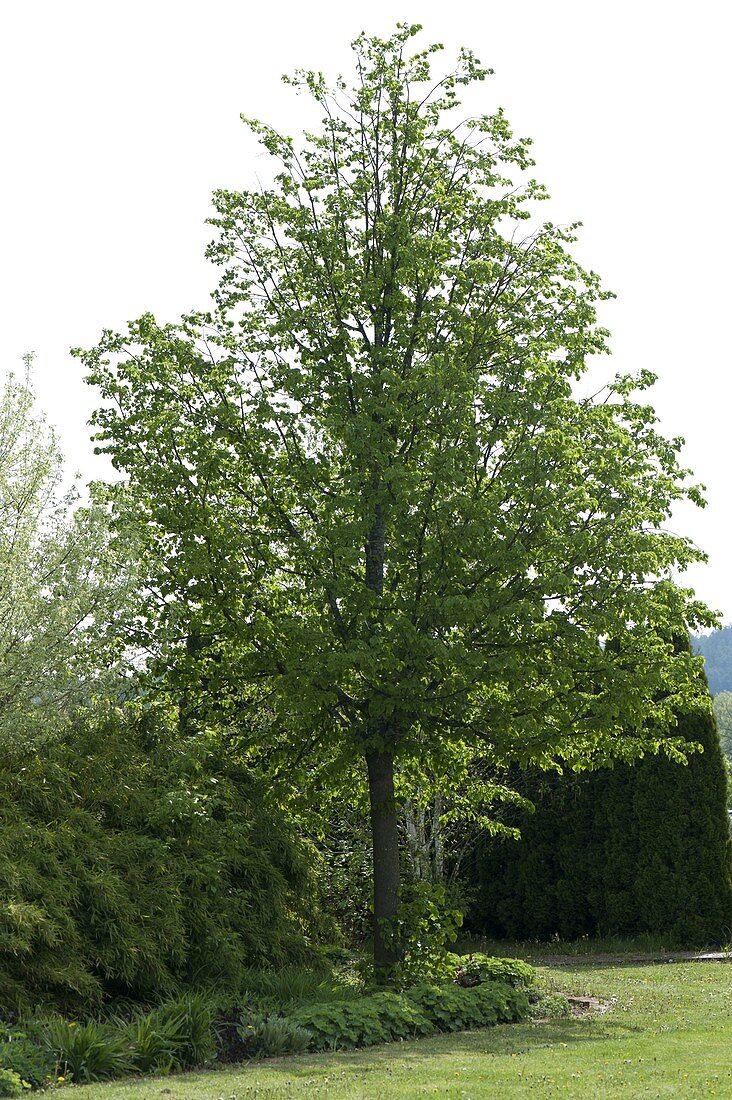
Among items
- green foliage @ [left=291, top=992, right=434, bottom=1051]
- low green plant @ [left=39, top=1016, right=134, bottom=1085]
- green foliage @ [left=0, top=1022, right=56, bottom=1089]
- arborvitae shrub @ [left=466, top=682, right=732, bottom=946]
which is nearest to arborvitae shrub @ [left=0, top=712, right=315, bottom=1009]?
green foliage @ [left=0, top=1022, right=56, bottom=1089]

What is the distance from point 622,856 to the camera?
17.4 metres

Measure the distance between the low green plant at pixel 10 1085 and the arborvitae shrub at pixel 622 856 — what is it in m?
11.0

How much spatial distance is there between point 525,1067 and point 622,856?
32.6 ft

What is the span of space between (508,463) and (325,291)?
9.09ft

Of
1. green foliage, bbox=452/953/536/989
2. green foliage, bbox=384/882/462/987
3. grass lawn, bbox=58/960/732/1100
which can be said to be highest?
green foliage, bbox=384/882/462/987

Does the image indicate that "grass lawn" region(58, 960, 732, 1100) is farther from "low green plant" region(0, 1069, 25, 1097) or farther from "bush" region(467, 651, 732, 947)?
"bush" region(467, 651, 732, 947)

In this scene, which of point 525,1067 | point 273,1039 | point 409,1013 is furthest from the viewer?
point 409,1013

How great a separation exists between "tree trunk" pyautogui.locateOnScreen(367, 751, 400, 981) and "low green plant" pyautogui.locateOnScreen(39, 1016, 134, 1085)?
4.30 metres

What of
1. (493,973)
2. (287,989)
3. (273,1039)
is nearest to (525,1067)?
(273,1039)

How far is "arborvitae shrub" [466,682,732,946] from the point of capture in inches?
665

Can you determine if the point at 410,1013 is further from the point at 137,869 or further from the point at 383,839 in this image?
the point at 137,869

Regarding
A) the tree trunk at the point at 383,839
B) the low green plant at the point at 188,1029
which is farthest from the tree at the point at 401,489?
the low green plant at the point at 188,1029

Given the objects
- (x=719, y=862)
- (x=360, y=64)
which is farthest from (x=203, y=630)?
(x=719, y=862)

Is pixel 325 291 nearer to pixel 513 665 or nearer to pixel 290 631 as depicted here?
pixel 290 631
